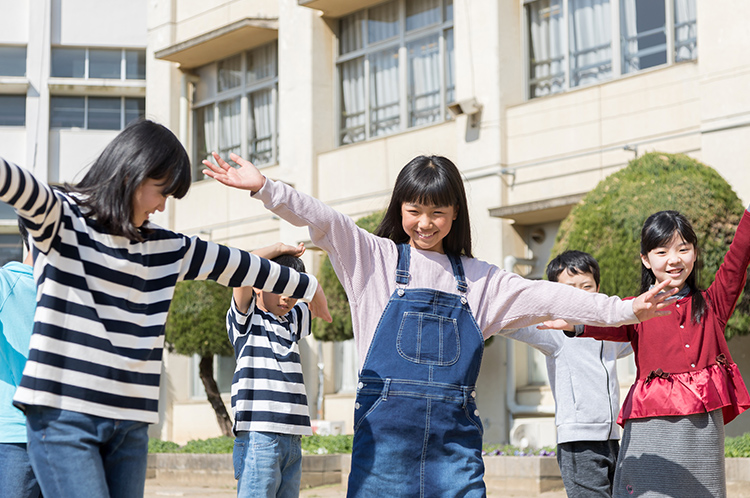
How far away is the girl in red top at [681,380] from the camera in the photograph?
3939 mm

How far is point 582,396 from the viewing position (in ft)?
17.3

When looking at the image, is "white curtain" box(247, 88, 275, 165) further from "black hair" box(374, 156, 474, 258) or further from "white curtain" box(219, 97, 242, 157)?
"black hair" box(374, 156, 474, 258)

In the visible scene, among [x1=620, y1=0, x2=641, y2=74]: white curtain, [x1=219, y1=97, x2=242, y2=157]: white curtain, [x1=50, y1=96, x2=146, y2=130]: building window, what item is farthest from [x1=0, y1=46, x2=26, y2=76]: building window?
[x1=620, y1=0, x2=641, y2=74]: white curtain

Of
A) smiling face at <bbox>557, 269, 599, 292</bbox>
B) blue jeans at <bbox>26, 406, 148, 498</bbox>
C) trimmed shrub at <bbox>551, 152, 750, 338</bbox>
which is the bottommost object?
blue jeans at <bbox>26, 406, 148, 498</bbox>

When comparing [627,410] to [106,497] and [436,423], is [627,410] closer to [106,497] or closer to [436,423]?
[436,423]

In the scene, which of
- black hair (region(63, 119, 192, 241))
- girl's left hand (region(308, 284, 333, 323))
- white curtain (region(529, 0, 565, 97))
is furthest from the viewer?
white curtain (region(529, 0, 565, 97))

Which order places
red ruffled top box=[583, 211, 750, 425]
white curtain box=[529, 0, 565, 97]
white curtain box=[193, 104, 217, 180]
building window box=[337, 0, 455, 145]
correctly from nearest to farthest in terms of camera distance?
1. red ruffled top box=[583, 211, 750, 425]
2. white curtain box=[529, 0, 565, 97]
3. building window box=[337, 0, 455, 145]
4. white curtain box=[193, 104, 217, 180]

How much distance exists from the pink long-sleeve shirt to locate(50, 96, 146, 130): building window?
72.9 feet

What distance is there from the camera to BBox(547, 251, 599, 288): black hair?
17.4ft

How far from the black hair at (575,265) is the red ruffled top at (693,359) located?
1118 mm

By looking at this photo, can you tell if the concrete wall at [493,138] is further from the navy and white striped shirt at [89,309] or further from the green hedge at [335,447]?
the navy and white striped shirt at [89,309]

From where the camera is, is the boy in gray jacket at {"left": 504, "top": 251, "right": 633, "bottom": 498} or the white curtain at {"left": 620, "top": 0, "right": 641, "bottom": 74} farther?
the white curtain at {"left": 620, "top": 0, "right": 641, "bottom": 74}

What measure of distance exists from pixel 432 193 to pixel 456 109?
36.1 ft

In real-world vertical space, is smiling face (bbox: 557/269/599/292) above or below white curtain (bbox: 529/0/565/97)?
below
